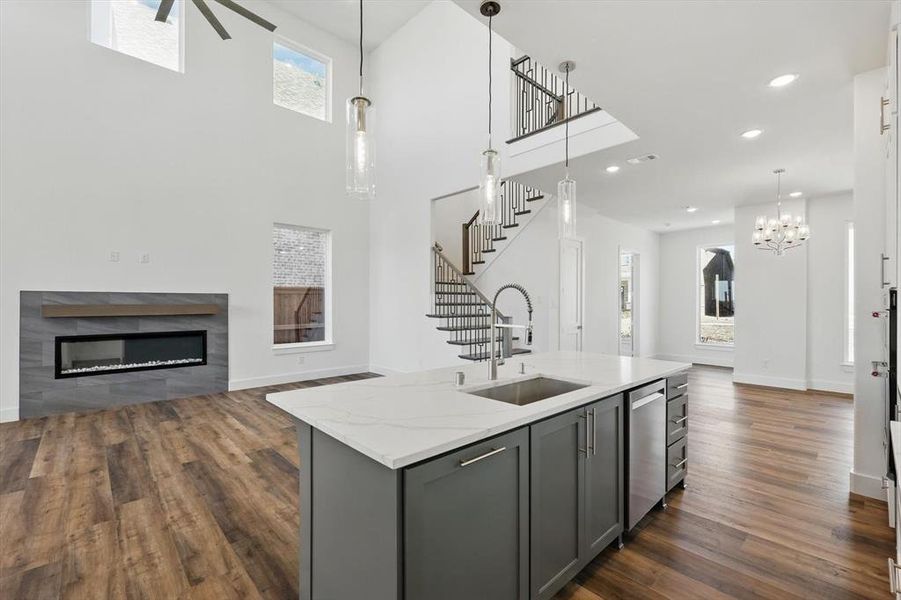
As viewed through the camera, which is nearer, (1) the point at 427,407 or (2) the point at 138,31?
(1) the point at 427,407

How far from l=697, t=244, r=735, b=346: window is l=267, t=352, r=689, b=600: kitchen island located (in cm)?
762

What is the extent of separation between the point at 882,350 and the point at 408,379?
310 cm

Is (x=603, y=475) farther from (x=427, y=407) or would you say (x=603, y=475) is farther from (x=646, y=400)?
(x=427, y=407)

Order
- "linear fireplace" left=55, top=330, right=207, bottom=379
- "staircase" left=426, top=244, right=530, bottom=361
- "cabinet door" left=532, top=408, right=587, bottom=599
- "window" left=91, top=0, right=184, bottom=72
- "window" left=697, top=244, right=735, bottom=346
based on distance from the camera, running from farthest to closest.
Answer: "window" left=697, top=244, right=735, bottom=346 → "staircase" left=426, top=244, right=530, bottom=361 → "window" left=91, top=0, right=184, bottom=72 → "linear fireplace" left=55, top=330, right=207, bottom=379 → "cabinet door" left=532, top=408, right=587, bottom=599

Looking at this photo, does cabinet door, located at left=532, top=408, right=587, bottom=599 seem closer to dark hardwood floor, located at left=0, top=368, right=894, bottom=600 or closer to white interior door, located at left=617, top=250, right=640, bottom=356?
dark hardwood floor, located at left=0, top=368, right=894, bottom=600

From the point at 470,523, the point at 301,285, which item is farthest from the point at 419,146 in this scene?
the point at 470,523

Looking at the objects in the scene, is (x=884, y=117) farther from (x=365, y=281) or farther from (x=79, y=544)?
(x=365, y=281)

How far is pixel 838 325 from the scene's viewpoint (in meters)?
5.91

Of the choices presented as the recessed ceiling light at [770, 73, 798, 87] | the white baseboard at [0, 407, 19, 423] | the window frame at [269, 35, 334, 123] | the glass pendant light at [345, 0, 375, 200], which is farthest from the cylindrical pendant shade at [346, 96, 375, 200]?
the window frame at [269, 35, 334, 123]

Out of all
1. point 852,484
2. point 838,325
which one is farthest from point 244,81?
point 838,325

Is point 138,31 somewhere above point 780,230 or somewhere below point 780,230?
above

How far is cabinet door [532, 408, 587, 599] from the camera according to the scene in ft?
5.42

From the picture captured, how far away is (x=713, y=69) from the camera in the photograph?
8.77ft

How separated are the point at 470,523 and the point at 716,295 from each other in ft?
28.9
